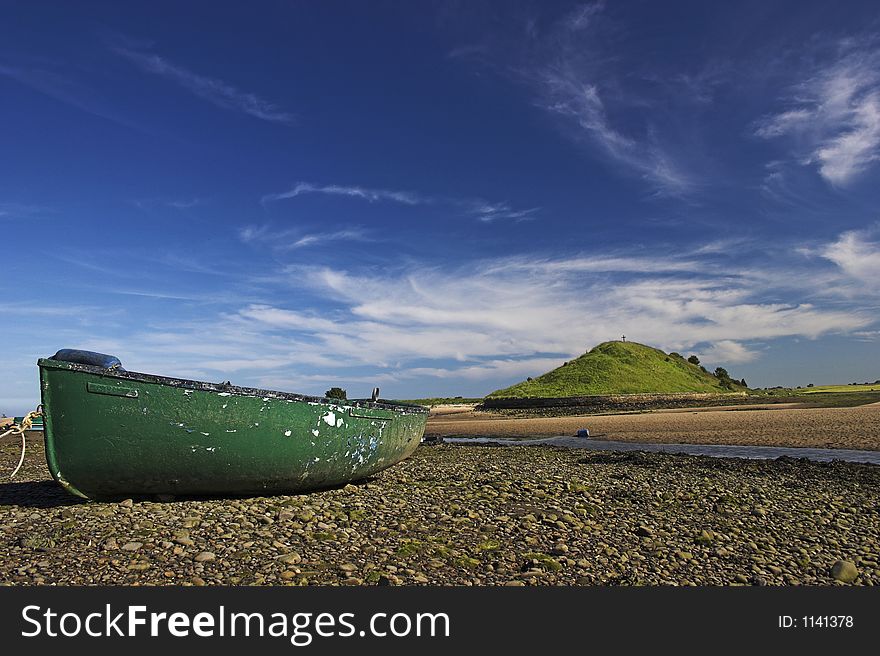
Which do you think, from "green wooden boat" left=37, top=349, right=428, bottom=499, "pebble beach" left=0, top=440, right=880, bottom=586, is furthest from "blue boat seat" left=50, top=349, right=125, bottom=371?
"pebble beach" left=0, top=440, right=880, bottom=586

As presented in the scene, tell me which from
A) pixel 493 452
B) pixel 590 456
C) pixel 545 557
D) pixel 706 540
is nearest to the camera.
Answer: pixel 545 557

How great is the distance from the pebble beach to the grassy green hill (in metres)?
75.0

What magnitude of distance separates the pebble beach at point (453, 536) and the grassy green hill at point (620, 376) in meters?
75.0

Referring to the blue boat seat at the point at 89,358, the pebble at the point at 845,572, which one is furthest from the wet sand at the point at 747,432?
the blue boat seat at the point at 89,358

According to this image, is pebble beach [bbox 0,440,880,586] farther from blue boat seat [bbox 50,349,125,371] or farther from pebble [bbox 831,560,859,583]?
blue boat seat [bbox 50,349,125,371]

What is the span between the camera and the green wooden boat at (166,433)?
8977 millimetres

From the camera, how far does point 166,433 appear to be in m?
9.20

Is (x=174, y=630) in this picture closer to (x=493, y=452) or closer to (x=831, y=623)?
(x=831, y=623)

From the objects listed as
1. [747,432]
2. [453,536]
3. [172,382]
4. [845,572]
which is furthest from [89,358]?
[747,432]

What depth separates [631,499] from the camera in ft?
38.0

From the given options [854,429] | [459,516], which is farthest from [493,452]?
[854,429]

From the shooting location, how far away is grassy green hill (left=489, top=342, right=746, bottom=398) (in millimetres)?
92125

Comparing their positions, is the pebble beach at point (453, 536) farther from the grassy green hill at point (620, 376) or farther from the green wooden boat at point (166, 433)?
the grassy green hill at point (620, 376)

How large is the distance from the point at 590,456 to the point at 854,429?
18370 mm
